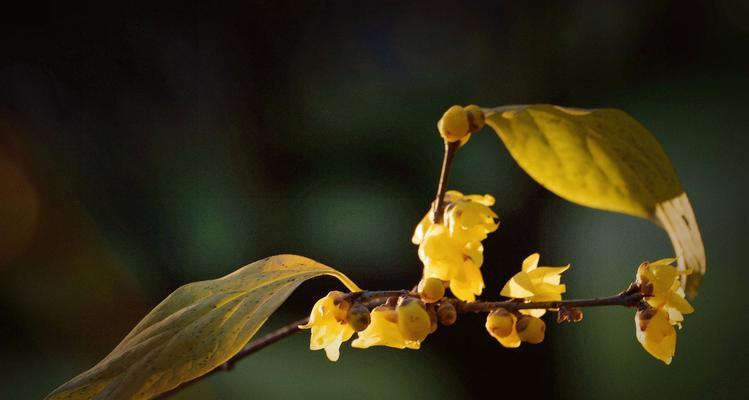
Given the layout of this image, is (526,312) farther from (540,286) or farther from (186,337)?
(186,337)

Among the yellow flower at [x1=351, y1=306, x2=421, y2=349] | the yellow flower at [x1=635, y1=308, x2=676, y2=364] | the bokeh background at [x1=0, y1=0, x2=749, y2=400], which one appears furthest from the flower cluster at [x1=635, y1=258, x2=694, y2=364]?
the bokeh background at [x1=0, y1=0, x2=749, y2=400]

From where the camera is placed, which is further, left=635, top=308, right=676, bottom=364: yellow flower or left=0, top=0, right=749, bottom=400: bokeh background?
left=0, top=0, right=749, bottom=400: bokeh background

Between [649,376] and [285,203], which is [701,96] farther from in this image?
[285,203]

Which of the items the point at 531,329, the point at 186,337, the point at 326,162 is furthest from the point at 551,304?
the point at 326,162

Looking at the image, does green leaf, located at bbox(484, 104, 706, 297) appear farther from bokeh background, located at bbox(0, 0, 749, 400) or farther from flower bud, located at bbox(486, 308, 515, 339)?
bokeh background, located at bbox(0, 0, 749, 400)

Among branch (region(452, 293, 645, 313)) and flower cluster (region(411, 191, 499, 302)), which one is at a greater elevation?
flower cluster (region(411, 191, 499, 302))
